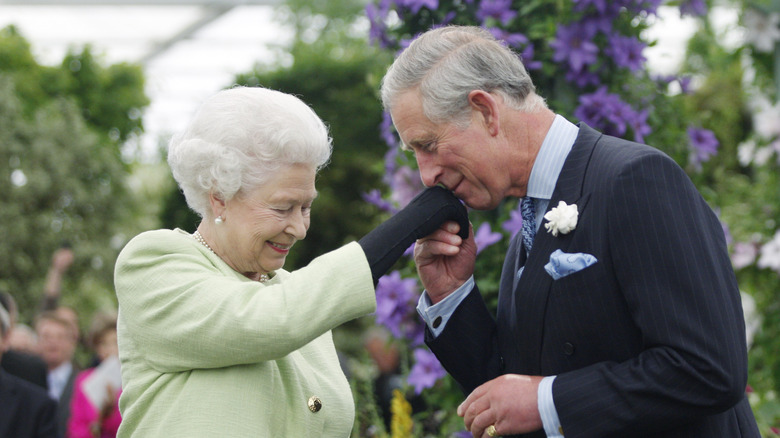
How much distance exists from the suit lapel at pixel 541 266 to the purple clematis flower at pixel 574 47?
110cm

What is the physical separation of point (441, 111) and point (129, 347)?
922mm

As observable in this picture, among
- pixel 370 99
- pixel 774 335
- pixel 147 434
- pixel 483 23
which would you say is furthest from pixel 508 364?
pixel 370 99

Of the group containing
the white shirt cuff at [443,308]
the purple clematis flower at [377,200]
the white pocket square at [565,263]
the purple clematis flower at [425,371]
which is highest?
the white pocket square at [565,263]

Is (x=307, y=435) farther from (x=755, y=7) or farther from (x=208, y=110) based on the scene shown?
(x=755, y=7)

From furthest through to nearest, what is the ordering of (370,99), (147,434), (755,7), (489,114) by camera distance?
1. (370,99)
2. (755,7)
3. (489,114)
4. (147,434)

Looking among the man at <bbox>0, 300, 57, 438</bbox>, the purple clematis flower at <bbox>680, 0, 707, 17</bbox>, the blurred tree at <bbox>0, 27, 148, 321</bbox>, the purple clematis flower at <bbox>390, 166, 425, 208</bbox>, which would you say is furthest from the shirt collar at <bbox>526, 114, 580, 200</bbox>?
the blurred tree at <bbox>0, 27, 148, 321</bbox>

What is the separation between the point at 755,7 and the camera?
17.1ft

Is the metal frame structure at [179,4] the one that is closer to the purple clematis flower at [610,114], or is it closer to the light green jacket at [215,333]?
the purple clematis flower at [610,114]

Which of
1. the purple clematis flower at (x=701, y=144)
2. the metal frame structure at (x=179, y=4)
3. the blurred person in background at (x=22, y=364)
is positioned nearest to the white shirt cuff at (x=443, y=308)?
the purple clematis flower at (x=701, y=144)

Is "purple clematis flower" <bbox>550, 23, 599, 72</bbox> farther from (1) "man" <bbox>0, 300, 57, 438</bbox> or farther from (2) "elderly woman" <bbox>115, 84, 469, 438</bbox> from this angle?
(1) "man" <bbox>0, 300, 57, 438</bbox>

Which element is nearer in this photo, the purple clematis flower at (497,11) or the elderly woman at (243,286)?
the elderly woman at (243,286)

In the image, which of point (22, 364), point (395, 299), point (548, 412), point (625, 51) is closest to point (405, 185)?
point (395, 299)

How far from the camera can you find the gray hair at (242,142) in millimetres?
1979

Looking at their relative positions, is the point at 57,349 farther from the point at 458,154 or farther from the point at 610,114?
the point at 458,154
